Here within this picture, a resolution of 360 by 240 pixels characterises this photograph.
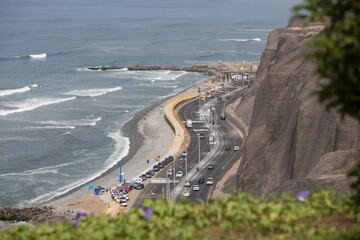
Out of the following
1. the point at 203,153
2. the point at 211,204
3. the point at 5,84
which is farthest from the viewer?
the point at 5,84

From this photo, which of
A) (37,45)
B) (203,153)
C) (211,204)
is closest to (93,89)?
(203,153)

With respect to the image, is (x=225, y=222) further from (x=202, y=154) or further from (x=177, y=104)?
(x=177, y=104)

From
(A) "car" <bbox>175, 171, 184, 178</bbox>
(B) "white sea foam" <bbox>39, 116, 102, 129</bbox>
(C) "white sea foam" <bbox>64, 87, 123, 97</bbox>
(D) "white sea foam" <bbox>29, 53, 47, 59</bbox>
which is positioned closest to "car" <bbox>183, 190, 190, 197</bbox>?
(A) "car" <bbox>175, 171, 184, 178</bbox>

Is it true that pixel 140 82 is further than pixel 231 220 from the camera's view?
Yes

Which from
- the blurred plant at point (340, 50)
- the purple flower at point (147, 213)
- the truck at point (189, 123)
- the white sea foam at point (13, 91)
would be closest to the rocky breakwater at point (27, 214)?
the truck at point (189, 123)

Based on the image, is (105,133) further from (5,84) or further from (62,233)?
(62,233)

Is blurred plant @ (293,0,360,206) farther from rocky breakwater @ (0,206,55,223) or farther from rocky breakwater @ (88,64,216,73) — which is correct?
rocky breakwater @ (88,64,216,73)
